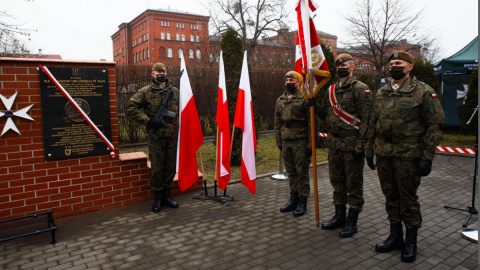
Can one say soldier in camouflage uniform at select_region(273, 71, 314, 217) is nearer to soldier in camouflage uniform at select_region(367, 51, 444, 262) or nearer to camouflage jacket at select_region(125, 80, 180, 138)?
soldier in camouflage uniform at select_region(367, 51, 444, 262)

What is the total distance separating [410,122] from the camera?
3.38 meters

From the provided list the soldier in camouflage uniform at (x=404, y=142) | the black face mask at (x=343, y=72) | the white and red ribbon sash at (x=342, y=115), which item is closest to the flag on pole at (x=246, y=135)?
the white and red ribbon sash at (x=342, y=115)

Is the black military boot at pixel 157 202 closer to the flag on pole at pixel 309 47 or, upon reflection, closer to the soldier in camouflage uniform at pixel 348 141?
the soldier in camouflage uniform at pixel 348 141

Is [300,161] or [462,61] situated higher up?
[462,61]

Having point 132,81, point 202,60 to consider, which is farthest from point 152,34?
point 132,81

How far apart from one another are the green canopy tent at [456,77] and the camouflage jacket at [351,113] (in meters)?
9.89

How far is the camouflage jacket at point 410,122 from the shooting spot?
10.7ft

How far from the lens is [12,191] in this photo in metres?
4.44

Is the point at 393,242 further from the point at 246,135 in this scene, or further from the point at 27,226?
the point at 27,226

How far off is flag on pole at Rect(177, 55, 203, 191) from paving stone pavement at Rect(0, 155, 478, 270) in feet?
1.53

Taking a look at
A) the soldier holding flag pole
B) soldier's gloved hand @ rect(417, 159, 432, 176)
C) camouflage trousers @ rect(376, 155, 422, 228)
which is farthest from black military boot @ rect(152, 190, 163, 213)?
soldier's gloved hand @ rect(417, 159, 432, 176)

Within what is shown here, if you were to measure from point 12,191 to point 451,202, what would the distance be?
6.15 metres

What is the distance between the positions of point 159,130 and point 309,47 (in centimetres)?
243

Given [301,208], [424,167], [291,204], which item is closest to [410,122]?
[424,167]
